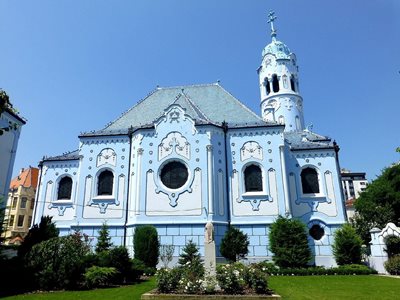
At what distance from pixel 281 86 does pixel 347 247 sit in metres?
22.2

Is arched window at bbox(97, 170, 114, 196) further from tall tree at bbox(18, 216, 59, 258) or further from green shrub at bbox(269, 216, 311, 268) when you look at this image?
green shrub at bbox(269, 216, 311, 268)

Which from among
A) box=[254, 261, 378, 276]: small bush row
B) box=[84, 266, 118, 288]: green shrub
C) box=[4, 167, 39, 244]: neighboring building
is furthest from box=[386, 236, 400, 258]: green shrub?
box=[4, 167, 39, 244]: neighboring building

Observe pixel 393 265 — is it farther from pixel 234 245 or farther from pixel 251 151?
pixel 251 151

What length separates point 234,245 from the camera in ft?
72.8

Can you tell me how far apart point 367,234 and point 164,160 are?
72.9 ft

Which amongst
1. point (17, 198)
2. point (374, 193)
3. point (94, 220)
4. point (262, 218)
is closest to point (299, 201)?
point (262, 218)

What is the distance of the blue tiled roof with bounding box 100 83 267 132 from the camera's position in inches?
1110

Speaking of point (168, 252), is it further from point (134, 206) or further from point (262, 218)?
point (262, 218)

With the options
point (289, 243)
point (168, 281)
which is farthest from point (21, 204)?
point (168, 281)

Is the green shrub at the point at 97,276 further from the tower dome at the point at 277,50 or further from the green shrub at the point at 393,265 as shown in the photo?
the tower dome at the point at 277,50

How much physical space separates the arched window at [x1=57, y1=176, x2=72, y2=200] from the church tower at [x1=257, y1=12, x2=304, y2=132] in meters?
23.2

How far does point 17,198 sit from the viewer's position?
49.9m

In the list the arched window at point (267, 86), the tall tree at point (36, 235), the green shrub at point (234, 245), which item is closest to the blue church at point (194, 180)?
the green shrub at point (234, 245)

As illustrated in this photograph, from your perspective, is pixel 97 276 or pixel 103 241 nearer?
pixel 97 276
